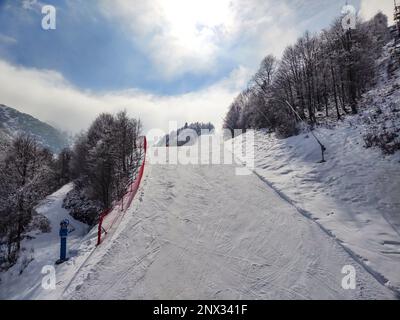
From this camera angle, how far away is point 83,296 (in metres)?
6.43

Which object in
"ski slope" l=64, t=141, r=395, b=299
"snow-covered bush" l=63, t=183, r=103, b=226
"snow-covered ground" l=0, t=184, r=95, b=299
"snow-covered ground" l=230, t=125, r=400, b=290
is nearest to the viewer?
"ski slope" l=64, t=141, r=395, b=299

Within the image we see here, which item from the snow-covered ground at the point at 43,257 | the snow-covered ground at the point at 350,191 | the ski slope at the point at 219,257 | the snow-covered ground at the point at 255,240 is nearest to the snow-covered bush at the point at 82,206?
the snow-covered ground at the point at 43,257

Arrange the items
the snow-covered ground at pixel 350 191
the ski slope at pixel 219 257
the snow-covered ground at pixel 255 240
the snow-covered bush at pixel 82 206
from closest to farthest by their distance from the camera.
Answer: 1. the ski slope at pixel 219 257
2. the snow-covered ground at pixel 255 240
3. the snow-covered ground at pixel 350 191
4. the snow-covered bush at pixel 82 206

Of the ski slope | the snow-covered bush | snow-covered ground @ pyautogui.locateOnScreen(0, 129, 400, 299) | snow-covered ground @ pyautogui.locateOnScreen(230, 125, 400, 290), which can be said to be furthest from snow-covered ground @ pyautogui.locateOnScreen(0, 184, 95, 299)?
snow-covered ground @ pyautogui.locateOnScreen(230, 125, 400, 290)

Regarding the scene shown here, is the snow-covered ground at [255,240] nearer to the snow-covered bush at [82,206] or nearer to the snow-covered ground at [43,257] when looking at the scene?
the snow-covered ground at [43,257]

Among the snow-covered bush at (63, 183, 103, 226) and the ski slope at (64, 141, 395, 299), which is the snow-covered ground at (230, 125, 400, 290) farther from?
the snow-covered bush at (63, 183, 103, 226)

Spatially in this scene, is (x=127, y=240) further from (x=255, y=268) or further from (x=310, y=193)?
(x=310, y=193)

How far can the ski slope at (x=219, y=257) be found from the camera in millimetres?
6348

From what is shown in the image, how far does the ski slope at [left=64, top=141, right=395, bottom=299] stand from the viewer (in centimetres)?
635

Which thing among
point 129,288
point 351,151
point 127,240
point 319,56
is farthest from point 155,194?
point 319,56

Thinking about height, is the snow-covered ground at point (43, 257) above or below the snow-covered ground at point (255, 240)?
below

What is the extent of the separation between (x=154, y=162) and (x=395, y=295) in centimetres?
1865

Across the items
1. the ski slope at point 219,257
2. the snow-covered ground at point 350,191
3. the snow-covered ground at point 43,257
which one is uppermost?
the snow-covered ground at point 350,191

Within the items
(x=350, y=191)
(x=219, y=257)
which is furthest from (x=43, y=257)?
(x=350, y=191)
